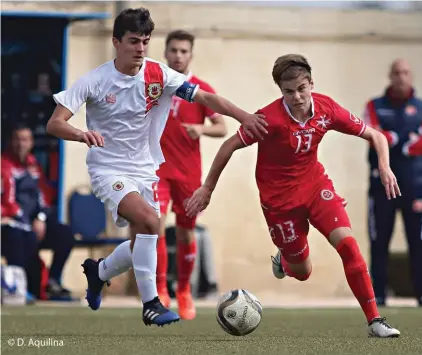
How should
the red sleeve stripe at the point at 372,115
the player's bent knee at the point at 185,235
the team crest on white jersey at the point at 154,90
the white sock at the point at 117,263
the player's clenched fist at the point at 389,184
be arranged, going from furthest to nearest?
the red sleeve stripe at the point at 372,115, the player's bent knee at the point at 185,235, the white sock at the point at 117,263, the team crest on white jersey at the point at 154,90, the player's clenched fist at the point at 389,184

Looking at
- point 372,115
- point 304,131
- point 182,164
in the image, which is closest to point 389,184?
point 304,131

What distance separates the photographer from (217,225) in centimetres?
1520

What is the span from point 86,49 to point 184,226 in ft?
19.0

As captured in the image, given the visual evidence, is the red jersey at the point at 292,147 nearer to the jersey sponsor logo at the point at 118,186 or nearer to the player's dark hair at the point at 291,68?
the player's dark hair at the point at 291,68

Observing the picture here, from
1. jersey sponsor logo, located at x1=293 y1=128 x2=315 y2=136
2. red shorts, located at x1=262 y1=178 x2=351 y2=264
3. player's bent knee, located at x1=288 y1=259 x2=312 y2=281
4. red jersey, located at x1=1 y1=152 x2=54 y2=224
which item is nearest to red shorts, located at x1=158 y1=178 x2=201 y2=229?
player's bent knee, located at x1=288 y1=259 x2=312 y2=281

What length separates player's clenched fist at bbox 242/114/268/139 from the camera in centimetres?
722

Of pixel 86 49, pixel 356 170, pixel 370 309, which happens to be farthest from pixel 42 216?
pixel 370 309

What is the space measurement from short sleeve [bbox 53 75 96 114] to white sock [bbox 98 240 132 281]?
1.08m

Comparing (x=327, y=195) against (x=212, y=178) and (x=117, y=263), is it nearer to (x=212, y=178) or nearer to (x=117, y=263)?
(x=212, y=178)

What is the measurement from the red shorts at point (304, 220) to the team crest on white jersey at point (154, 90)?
1.05 meters

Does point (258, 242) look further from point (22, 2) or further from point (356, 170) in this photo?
point (22, 2)

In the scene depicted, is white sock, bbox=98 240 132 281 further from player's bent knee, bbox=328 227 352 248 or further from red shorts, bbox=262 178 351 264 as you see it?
player's bent knee, bbox=328 227 352 248

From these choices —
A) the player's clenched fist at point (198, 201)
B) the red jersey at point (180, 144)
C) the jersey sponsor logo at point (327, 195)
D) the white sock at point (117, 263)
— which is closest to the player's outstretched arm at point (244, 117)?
the player's clenched fist at point (198, 201)

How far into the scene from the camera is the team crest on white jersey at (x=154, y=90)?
7.53 m
